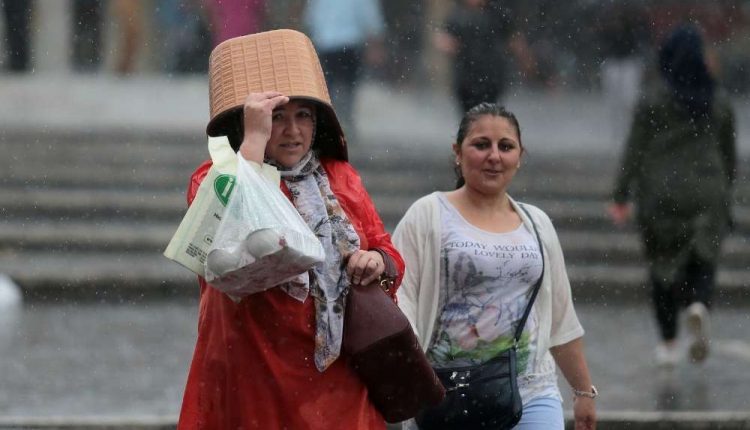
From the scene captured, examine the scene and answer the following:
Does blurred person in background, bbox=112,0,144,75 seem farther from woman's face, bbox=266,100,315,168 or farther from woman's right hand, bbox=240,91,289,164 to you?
woman's right hand, bbox=240,91,289,164

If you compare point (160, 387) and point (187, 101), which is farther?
point (187, 101)

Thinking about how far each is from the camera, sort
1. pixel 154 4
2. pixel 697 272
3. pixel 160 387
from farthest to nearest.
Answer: pixel 154 4 → pixel 697 272 → pixel 160 387

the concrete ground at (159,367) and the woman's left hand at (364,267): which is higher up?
the woman's left hand at (364,267)

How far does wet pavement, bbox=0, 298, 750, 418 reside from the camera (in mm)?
8148

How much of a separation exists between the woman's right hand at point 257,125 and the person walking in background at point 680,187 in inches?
205

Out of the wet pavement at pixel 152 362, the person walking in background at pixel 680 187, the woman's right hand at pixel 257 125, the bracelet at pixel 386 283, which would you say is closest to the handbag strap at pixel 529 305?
the bracelet at pixel 386 283

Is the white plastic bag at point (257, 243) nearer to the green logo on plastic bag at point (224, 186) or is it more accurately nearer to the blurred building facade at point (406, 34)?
the green logo on plastic bag at point (224, 186)

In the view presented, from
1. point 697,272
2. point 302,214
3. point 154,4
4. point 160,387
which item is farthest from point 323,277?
point 154,4

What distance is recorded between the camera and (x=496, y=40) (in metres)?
13.5

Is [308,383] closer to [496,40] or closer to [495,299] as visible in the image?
[495,299]

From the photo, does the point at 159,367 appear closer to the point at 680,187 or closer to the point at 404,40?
the point at 680,187

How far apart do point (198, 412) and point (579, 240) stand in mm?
8596

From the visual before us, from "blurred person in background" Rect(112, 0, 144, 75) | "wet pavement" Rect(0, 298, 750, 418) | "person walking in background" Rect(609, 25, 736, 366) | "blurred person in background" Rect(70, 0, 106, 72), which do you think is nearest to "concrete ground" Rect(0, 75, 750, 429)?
"wet pavement" Rect(0, 298, 750, 418)

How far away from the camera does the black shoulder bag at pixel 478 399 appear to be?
4.98 metres
